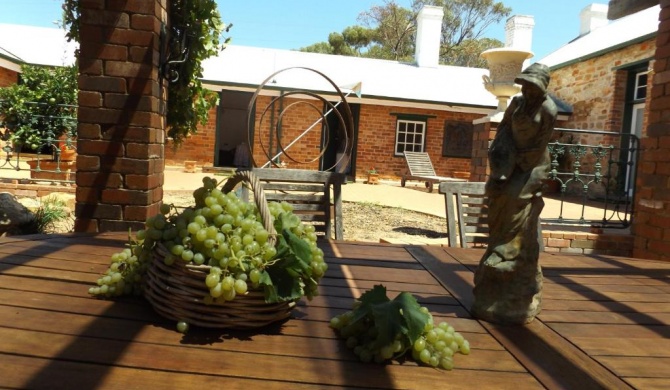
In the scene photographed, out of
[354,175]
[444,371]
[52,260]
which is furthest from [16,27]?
[444,371]

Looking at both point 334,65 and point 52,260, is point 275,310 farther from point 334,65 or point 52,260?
point 334,65

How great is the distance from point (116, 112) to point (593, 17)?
50.4 feet

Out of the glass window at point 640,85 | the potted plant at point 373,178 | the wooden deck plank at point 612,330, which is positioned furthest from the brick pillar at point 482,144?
the potted plant at point 373,178

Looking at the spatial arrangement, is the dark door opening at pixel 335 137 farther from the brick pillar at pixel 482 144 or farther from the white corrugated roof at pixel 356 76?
the brick pillar at pixel 482 144

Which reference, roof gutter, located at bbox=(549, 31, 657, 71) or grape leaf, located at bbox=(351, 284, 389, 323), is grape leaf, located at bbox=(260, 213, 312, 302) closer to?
grape leaf, located at bbox=(351, 284, 389, 323)

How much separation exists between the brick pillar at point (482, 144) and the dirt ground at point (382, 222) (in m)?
0.91

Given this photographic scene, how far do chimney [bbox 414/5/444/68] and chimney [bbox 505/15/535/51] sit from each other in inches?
81.6

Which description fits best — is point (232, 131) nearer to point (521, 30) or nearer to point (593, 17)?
point (521, 30)

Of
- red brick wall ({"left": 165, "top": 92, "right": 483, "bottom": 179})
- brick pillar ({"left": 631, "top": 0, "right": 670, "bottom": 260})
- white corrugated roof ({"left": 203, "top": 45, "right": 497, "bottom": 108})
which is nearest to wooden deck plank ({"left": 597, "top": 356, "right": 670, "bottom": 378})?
brick pillar ({"left": 631, "top": 0, "right": 670, "bottom": 260})

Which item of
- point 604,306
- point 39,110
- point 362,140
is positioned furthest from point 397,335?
point 362,140

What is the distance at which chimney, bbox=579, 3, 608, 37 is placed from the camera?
1482 centimetres

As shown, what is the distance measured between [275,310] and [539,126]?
0.75 m

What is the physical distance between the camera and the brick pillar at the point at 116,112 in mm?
2715

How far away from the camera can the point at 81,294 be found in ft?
4.35
